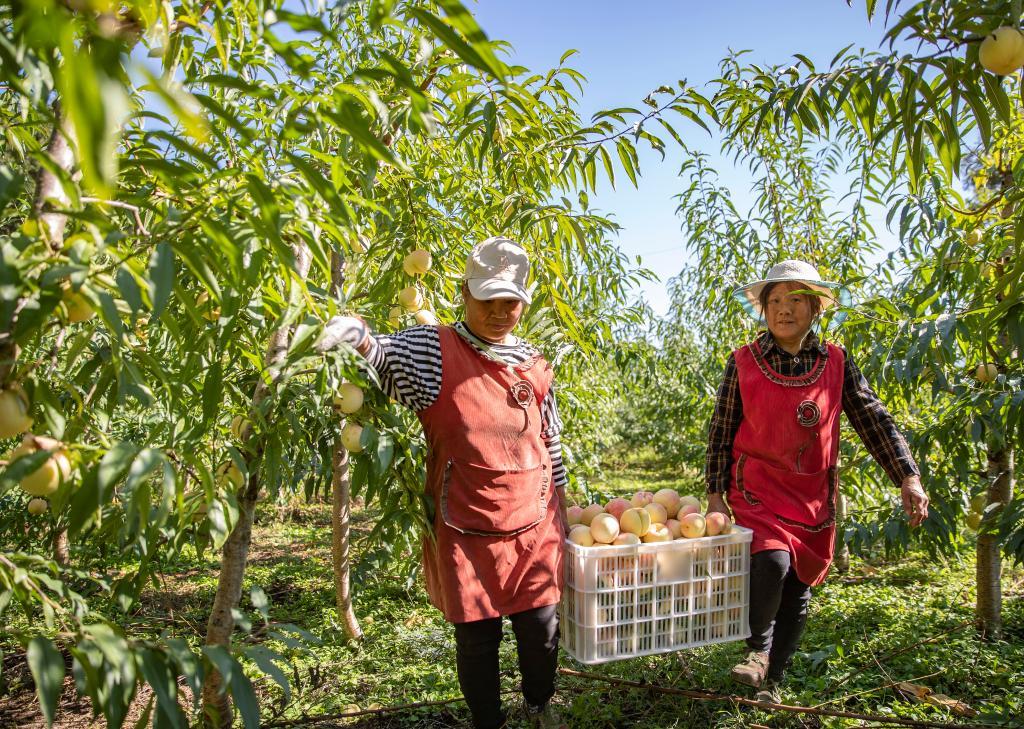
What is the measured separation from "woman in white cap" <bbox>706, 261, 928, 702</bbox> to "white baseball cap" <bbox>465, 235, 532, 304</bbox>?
899 mm

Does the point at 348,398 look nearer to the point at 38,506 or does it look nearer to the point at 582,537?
the point at 582,537

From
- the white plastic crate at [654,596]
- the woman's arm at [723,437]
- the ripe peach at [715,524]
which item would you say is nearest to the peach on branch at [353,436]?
the white plastic crate at [654,596]

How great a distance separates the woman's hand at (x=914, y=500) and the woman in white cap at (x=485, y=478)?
47.7 inches

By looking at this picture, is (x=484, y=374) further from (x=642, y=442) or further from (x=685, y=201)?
(x=642, y=442)

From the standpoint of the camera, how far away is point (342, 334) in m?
1.64

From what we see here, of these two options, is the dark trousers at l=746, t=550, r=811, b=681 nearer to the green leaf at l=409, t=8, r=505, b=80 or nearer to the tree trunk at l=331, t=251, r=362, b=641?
the tree trunk at l=331, t=251, r=362, b=641

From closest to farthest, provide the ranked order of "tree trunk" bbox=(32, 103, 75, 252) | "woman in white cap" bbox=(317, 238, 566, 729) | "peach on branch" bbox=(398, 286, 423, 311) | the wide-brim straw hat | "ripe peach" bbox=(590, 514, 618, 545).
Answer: "tree trunk" bbox=(32, 103, 75, 252) → "woman in white cap" bbox=(317, 238, 566, 729) → "ripe peach" bbox=(590, 514, 618, 545) → the wide-brim straw hat → "peach on branch" bbox=(398, 286, 423, 311)

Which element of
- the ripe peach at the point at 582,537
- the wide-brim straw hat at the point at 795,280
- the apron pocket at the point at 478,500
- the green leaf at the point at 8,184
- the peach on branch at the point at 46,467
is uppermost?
the wide-brim straw hat at the point at 795,280

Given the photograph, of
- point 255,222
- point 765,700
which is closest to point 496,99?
point 255,222

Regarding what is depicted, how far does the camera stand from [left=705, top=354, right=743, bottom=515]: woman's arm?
245cm

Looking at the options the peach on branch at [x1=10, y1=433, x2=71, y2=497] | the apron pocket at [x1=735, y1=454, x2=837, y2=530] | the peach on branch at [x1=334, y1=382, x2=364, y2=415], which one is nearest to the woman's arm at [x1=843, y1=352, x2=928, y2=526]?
the apron pocket at [x1=735, y1=454, x2=837, y2=530]

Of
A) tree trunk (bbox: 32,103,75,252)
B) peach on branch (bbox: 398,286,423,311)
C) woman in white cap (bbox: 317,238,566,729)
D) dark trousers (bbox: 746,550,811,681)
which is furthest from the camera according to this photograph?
peach on branch (bbox: 398,286,423,311)

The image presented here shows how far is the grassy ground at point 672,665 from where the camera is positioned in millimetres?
2436

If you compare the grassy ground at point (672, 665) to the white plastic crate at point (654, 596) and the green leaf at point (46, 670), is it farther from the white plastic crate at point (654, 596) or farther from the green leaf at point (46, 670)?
the green leaf at point (46, 670)
